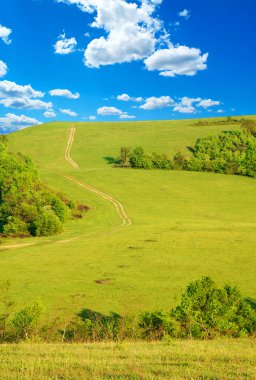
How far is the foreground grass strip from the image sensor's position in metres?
11.0

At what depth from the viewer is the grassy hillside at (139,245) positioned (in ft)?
103

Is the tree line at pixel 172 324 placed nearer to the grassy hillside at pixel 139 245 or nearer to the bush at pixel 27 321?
the bush at pixel 27 321

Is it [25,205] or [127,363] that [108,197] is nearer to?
[25,205]

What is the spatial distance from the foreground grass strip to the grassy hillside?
10687 mm

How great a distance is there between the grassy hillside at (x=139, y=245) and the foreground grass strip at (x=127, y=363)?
10687 millimetres

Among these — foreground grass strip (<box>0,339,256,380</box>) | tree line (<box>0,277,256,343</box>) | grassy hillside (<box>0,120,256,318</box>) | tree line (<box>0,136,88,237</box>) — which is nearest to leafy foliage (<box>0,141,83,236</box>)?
tree line (<box>0,136,88,237</box>)

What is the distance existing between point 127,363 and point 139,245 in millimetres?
33782

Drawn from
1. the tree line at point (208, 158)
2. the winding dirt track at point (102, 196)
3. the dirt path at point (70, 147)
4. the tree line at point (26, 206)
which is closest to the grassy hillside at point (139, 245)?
the winding dirt track at point (102, 196)

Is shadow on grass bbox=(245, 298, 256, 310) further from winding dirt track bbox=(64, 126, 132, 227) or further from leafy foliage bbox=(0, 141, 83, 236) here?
leafy foliage bbox=(0, 141, 83, 236)

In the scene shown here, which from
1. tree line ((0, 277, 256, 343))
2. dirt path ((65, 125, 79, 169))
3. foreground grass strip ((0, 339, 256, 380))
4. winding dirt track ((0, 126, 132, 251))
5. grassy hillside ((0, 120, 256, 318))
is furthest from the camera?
dirt path ((65, 125, 79, 169))

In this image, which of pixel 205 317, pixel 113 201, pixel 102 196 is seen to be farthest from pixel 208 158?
pixel 205 317

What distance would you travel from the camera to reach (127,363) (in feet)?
41.3

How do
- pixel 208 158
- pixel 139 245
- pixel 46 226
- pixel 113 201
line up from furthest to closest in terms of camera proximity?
pixel 208 158 < pixel 113 201 < pixel 46 226 < pixel 139 245

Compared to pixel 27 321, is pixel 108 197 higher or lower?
higher
